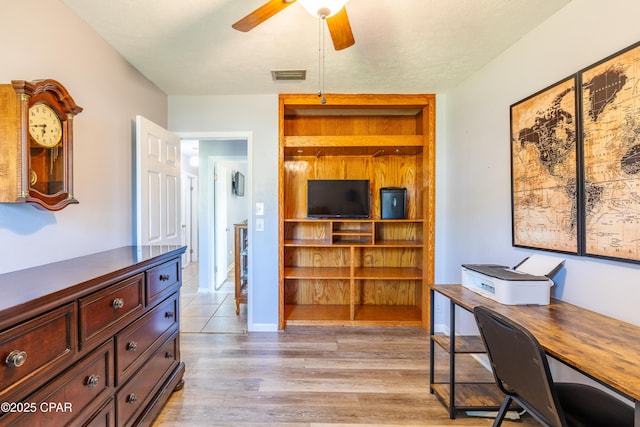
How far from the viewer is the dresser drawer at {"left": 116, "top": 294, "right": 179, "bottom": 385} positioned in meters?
1.38

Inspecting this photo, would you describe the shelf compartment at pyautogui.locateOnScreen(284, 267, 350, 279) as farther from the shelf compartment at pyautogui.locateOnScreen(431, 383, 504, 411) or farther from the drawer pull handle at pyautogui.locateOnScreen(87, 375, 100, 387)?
the drawer pull handle at pyautogui.locateOnScreen(87, 375, 100, 387)

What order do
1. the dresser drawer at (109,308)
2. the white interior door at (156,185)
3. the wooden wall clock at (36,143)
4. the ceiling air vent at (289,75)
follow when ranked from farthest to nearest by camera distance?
the ceiling air vent at (289,75) < the white interior door at (156,185) < the wooden wall clock at (36,143) < the dresser drawer at (109,308)

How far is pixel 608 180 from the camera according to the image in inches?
53.3

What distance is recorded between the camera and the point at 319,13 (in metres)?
1.31

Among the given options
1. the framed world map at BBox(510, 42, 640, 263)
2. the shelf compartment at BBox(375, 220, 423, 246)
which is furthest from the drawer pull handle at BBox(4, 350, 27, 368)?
the shelf compartment at BBox(375, 220, 423, 246)

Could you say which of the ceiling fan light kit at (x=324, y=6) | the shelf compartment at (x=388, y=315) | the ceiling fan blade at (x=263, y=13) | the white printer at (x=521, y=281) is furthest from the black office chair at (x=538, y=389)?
the shelf compartment at (x=388, y=315)

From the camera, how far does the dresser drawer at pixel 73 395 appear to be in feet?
3.02

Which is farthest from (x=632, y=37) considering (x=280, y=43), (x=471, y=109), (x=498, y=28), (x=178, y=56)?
(x=178, y=56)

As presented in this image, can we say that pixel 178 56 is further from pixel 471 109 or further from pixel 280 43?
pixel 471 109

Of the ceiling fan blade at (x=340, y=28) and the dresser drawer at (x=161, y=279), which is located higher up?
the ceiling fan blade at (x=340, y=28)

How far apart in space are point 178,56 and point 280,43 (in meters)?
0.81

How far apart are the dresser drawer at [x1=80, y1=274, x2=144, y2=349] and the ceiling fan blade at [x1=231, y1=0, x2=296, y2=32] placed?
1.39 meters

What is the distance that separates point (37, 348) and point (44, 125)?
1088mm

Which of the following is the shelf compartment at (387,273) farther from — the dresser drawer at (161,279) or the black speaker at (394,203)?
the dresser drawer at (161,279)
